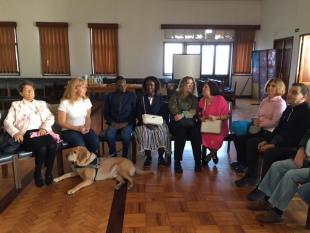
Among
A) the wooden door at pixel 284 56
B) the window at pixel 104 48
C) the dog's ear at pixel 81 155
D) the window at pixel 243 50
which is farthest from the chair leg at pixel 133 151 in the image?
the window at pixel 243 50

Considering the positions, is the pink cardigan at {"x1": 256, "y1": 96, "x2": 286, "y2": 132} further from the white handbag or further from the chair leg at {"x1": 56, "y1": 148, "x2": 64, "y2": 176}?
the chair leg at {"x1": 56, "y1": 148, "x2": 64, "y2": 176}

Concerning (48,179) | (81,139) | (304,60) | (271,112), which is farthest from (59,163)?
(304,60)

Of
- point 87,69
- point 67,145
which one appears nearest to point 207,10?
point 87,69

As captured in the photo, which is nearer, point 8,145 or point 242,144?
point 8,145

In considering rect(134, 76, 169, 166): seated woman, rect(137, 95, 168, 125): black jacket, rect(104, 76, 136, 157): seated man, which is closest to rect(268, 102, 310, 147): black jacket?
rect(134, 76, 169, 166): seated woman

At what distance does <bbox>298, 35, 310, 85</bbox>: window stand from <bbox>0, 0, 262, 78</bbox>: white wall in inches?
118

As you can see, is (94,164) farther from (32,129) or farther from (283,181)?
(283,181)

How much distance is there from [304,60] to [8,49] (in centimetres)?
928

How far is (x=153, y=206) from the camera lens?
8.15 ft

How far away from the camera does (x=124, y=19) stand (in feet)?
31.5

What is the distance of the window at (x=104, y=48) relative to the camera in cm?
954

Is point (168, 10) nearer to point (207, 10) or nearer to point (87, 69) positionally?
point (207, 10)

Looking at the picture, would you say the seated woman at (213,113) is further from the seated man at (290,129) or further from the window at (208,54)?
the window at (208,54)

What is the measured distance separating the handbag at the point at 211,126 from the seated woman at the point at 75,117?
1263mm
